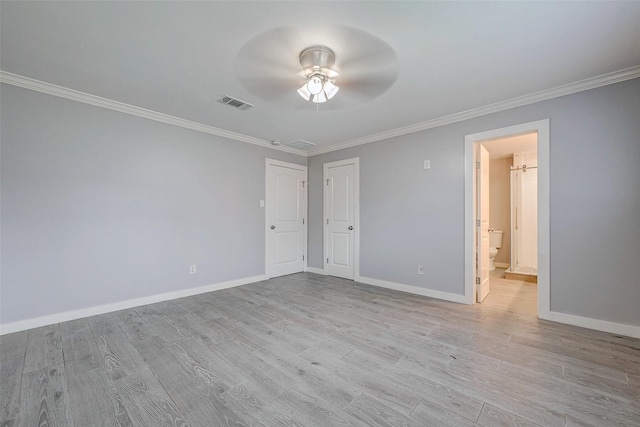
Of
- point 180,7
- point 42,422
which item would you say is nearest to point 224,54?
point 180,7

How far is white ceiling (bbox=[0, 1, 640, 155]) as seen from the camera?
5.40 feet

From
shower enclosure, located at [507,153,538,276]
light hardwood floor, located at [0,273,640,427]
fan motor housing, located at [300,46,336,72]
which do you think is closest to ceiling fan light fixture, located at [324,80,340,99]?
fan motor housing, located at [300,46,336,72]

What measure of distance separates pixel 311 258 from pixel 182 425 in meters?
3.84

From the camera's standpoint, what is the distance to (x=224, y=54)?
2088 millimetres

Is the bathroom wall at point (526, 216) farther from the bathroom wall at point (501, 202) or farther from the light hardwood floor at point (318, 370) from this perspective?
the light hardwood floor at point (318, 370)

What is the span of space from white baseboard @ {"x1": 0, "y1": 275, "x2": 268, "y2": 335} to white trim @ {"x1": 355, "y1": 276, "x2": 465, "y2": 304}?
2.09 meters

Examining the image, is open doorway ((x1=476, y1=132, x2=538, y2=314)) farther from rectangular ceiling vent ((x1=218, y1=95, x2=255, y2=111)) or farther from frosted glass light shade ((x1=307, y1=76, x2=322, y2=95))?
rectangular ceiling vent ((x1=218, y1=95, x2=255, y2=111))

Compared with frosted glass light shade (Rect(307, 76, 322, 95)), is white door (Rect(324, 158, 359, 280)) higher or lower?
lower

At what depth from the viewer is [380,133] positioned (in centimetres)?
405

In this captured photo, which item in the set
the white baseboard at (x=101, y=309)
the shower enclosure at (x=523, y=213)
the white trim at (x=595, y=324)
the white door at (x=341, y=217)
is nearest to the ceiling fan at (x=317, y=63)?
the white door at (x=341, y=217)

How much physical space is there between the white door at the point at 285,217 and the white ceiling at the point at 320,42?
1895 millimetres

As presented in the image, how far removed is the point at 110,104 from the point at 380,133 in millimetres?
3474

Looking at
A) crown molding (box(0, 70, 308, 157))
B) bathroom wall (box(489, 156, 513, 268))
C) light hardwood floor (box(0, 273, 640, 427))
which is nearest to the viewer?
light hardwood floor (box(0, 273, 640, 427))

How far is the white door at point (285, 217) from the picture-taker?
Result: 461 centimetres
